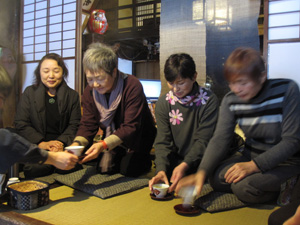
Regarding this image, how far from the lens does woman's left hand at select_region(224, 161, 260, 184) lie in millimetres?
1892

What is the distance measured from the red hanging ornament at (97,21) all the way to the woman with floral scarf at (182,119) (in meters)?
4.26

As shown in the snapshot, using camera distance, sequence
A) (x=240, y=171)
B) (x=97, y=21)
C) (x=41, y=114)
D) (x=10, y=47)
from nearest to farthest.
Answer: (x=240, y=171) < (x=41, y=114) < (x=10, y=47) < (x=97, y=21)

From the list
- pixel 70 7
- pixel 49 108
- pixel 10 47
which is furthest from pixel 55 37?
pixel 49 108

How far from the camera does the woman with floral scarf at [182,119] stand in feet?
7.23

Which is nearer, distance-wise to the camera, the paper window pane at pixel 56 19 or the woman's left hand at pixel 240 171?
the woman's left hand at pixel 240 171

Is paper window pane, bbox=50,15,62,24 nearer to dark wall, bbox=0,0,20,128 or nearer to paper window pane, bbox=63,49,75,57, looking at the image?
paper window pane, bbox=63,49,75,57

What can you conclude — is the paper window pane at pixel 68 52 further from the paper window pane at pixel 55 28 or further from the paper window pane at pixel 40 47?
the paper window pane at pixel 40 47

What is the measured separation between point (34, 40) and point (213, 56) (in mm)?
3812

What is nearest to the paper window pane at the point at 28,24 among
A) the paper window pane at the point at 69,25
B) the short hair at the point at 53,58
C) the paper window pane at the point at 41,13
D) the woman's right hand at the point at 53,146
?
the paper window pane at the point at 41,13

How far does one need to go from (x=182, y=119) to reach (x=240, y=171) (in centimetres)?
69

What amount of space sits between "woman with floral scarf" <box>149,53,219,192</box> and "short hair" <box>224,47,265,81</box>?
18.9 inches

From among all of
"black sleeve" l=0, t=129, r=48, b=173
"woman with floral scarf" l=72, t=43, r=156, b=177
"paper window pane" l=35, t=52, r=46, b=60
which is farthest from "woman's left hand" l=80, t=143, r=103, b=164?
"paper window pane" l=35, t=52, r=46, b=60

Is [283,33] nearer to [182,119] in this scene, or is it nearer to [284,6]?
[284,6]

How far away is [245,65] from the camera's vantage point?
1742mm
